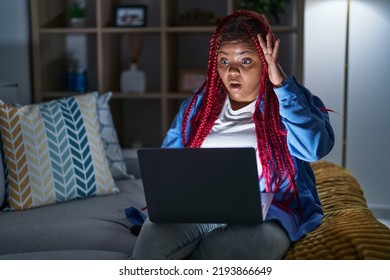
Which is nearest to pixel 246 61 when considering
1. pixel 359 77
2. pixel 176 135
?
pixel 176 135

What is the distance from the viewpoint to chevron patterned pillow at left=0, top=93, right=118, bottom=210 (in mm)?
1812

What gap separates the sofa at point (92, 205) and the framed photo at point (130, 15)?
0.78m

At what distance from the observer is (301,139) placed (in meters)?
1.38

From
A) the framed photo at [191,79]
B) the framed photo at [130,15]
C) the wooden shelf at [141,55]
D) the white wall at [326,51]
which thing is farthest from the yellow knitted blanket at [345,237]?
the framed photo at [130,15]

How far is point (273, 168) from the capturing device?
1470 millimetres

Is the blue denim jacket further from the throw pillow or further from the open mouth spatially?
the throw pillow

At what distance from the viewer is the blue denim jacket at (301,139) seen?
1358mm

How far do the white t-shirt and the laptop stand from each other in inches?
10.3

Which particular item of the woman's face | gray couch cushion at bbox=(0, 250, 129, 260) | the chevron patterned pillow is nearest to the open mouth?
the woman's face

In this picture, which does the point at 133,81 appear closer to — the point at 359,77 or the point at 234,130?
the point at 359,77

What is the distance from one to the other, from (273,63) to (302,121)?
0.46 feet

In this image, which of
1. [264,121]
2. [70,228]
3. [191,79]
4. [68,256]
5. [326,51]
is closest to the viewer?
[68,256]
